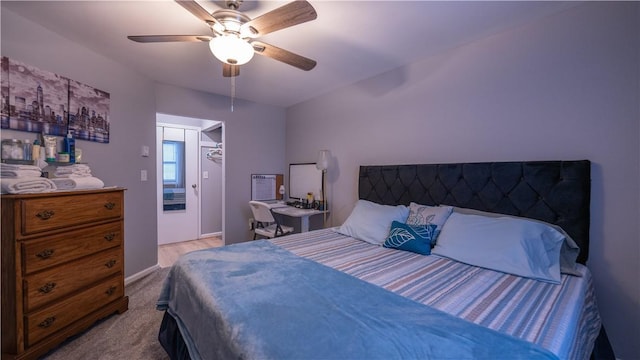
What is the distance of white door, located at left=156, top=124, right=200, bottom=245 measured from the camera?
14.0 feet

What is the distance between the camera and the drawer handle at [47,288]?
5.32 feet

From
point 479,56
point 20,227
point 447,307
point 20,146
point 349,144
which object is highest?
point 479,56

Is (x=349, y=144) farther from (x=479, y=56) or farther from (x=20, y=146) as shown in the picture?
(x=20, y=146)

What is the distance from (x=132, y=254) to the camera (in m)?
2.79

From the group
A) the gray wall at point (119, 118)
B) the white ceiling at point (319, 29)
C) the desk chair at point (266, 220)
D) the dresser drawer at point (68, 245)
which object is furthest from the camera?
the desk chair at point (266, 220)

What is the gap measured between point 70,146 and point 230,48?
1.75 meters

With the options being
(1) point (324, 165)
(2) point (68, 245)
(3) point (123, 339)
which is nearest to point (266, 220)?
(1) point (324, 165)

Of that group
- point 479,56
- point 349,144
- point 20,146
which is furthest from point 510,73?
point 20,146

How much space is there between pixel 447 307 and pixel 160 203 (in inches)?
178

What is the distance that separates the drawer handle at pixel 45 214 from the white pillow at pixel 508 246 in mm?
2621

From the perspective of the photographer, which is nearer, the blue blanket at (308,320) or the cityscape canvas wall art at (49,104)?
the blue blanket at (308,320)

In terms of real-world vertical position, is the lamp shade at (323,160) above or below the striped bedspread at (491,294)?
above

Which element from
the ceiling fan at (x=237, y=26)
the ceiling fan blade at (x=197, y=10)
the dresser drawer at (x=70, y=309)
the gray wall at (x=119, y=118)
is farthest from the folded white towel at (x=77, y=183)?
the ceiling fan blade at (x=197, y=10)

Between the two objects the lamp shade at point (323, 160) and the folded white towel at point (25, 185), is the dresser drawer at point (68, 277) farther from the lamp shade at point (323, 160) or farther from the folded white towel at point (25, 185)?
the lamp shade at point (323, 160)
